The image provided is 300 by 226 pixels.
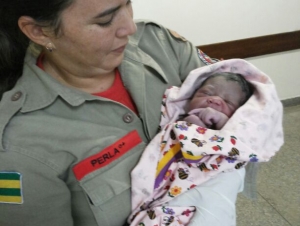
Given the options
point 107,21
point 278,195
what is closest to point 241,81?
point 107,21

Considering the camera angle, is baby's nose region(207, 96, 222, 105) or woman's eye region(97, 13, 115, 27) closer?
woman's eye region(97, 13, 115, 27)

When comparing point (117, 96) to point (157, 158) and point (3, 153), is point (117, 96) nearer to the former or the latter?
point (157, 158)

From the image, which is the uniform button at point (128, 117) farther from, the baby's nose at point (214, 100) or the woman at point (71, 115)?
the baby's nose at point (214, 100)

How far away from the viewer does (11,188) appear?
932 millimetres

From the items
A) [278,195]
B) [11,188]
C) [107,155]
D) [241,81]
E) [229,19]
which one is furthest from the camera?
[229,19]

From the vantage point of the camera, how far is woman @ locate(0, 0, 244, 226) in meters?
0.94

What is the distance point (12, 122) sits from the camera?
3.18 feet


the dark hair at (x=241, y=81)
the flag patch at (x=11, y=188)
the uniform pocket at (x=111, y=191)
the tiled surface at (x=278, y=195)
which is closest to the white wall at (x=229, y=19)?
the tiled surface at (x=278, y=195)

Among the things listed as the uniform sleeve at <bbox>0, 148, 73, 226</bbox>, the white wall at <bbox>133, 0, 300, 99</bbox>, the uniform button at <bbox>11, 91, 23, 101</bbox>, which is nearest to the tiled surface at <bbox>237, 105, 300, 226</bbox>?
the white wall at <bbox>133, 0, 300, 99</bbox>

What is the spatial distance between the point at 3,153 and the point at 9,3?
414 mm

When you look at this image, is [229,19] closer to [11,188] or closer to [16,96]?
[16,96]

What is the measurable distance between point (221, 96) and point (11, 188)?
0.68 m

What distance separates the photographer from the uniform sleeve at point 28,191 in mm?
926

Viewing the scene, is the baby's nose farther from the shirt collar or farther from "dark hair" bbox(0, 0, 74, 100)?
"dark hair" bbox(0, 0, 74, 100)
